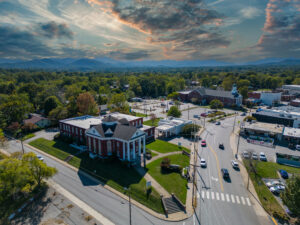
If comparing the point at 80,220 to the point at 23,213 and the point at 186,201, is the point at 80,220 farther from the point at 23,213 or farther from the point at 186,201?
the point at 186,201

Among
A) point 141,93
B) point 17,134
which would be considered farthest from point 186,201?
point 141,93

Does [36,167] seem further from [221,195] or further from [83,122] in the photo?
[221,195]

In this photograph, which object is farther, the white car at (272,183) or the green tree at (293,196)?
the white car at (272,183)

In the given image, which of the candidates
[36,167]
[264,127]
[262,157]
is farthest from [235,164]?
[36,167]

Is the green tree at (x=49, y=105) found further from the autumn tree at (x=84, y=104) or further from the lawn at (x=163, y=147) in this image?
the lawn at (x=163, y=147)

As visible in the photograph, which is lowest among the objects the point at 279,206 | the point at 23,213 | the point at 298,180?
the point at 23,213

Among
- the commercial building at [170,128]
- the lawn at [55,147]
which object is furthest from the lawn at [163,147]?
the lawn at [55,147]

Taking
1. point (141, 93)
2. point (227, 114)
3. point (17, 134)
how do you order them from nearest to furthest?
point (17, 134), point (227, 114), point (141, 93)
